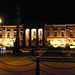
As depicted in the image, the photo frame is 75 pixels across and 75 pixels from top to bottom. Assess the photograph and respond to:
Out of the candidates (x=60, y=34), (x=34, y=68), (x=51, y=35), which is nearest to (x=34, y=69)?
(x=34, y=68)

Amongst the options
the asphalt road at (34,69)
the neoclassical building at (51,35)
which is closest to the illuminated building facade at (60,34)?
the neoclassical building at (51,35)

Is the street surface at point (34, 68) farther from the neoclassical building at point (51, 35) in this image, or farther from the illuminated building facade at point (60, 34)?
the illuminated building facade at point (60, 34)

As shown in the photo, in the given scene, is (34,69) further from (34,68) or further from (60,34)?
(60,34)

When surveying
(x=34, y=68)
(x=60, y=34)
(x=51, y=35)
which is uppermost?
(x=60, y=34)

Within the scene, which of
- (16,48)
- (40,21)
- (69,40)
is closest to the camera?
(16,48)

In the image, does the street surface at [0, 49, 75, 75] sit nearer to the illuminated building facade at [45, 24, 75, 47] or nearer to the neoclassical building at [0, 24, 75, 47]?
the neoclassical building at [0, 24, 75, 47]

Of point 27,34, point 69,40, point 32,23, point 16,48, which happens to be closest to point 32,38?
point 27,34

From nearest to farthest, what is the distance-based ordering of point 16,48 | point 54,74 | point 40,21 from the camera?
point 54,74, point 16,48, point 40,21

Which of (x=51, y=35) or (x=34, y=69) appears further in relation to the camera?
(x=51, y=35)

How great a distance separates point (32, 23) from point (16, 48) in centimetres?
2446

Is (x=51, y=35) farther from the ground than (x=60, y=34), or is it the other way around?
(x=60, y=34)

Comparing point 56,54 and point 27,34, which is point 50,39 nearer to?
point 27,34

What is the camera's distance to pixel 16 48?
81.9ft

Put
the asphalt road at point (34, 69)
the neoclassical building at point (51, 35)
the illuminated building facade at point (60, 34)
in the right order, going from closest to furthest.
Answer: the asphalt road at point (34, 69) < the neoclassical building at point (51, 35) < the illuminated building facade at point (60, 34)
